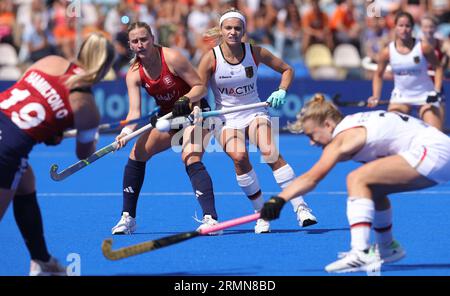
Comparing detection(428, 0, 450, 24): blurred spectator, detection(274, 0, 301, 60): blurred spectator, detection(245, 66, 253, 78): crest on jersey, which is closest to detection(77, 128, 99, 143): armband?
detection(245, 66, 253, 78): crest on jersey

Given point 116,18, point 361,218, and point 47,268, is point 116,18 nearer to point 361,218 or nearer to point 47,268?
point 47,268

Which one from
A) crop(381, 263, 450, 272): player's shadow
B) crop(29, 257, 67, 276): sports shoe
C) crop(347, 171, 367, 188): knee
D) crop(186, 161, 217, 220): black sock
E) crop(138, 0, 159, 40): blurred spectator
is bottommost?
crop(381, 263, 450, 272): player's shadow

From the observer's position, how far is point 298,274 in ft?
20.9

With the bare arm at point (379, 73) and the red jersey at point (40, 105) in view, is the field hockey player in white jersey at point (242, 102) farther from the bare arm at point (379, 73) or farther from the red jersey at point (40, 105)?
the bare arm at point (379, 73)

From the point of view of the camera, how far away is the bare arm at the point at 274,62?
330 inches

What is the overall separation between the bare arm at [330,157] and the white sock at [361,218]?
0.88ft

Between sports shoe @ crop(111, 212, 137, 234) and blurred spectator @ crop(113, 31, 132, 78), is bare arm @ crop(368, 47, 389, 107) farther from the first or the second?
blurred spectator @ crop(113, 31, 132, 78)

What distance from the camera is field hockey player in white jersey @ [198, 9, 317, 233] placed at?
816 cm

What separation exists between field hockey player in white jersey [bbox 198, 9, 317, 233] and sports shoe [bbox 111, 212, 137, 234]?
94 cm

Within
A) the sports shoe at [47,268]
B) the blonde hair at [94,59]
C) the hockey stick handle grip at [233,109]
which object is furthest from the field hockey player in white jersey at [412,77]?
the blonde hair at [94,59]

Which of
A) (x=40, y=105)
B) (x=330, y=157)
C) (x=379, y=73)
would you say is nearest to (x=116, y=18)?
(x=379, y=73)
